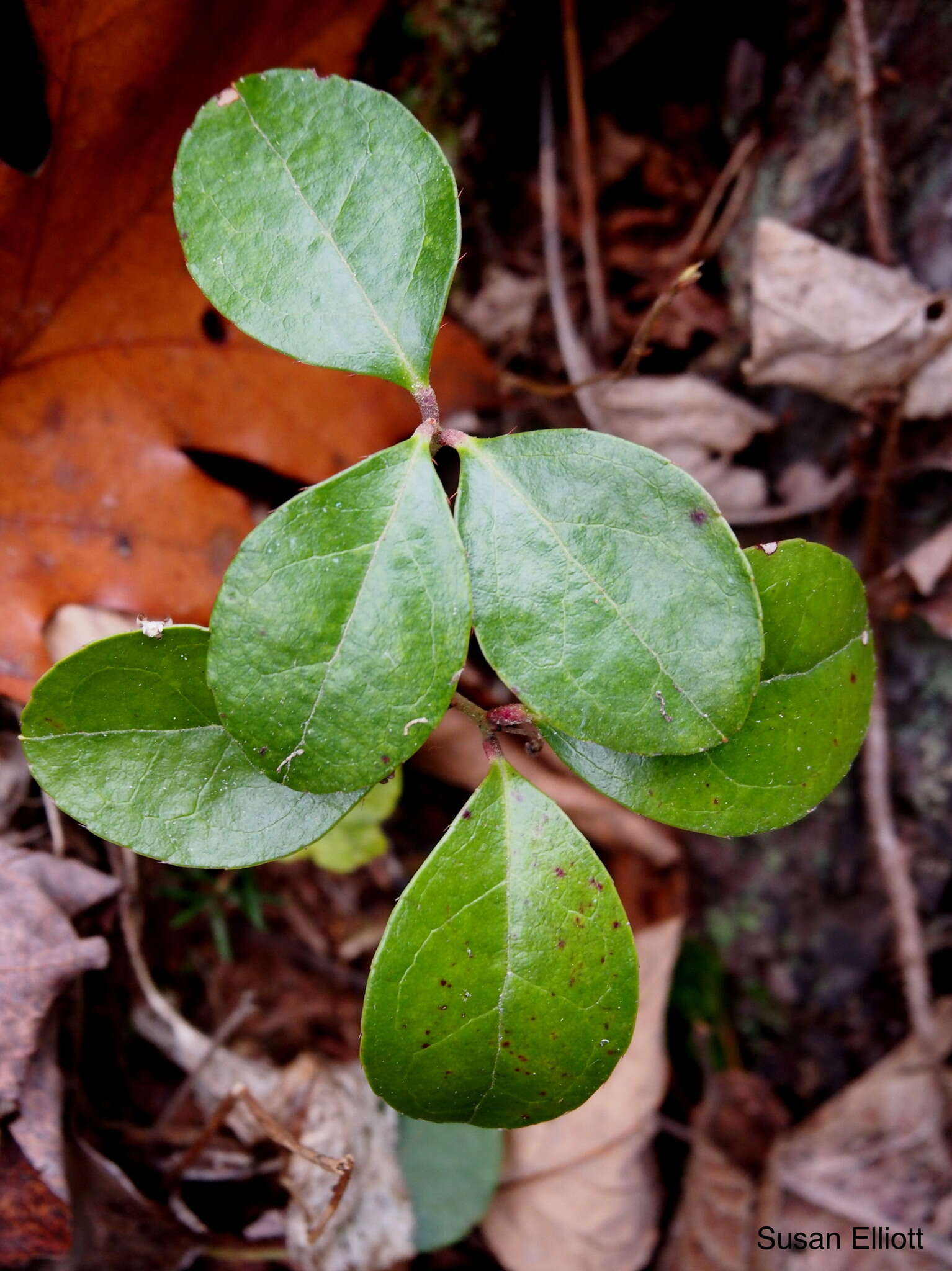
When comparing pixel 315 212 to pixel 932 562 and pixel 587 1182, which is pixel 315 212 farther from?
pixel 587 1182

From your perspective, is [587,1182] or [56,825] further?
[587,1182]

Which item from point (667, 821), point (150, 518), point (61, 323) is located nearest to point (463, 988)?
point (667, 821)

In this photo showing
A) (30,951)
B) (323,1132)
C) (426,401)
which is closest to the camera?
(426,401)

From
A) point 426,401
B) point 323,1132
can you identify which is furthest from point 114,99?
point 323,1132

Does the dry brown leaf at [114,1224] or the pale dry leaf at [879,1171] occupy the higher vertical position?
the dry brown leaf at [114,1224]

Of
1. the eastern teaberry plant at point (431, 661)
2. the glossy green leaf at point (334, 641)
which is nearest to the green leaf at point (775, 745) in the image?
the eastern teaberry plant at point (431, 661)

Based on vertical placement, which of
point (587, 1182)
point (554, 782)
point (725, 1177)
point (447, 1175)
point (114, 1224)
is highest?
point (554, 782)

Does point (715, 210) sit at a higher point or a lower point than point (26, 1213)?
higher

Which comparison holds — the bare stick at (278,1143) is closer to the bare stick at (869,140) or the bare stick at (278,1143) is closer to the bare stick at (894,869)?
the bare stick at (894,869)
